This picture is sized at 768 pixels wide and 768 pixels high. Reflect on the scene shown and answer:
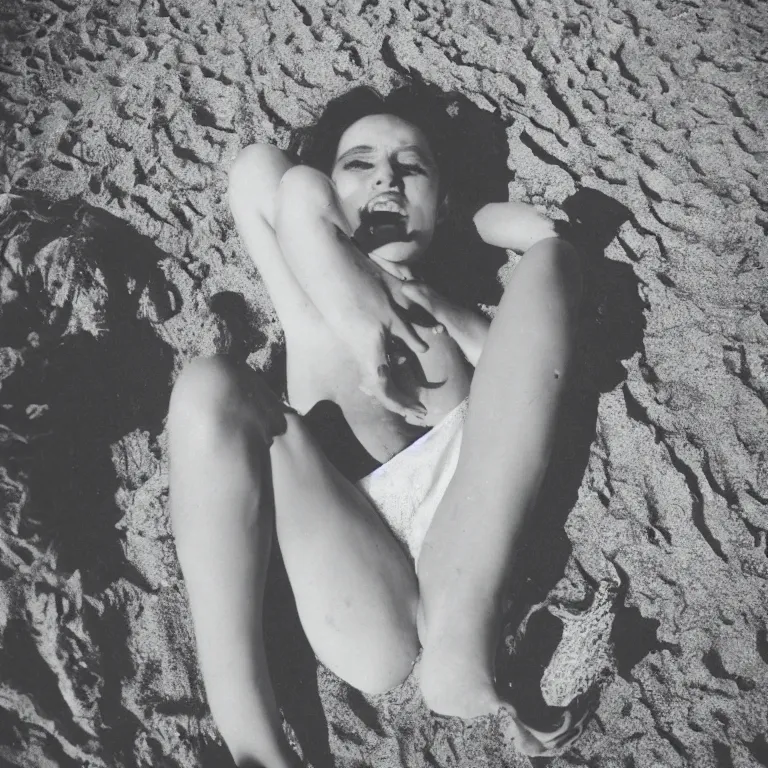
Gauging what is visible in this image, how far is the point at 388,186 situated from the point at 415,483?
36cm

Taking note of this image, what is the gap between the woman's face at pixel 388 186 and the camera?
943 millimetres

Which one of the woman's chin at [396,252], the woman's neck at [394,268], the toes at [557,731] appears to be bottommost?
the toes at [557,731]

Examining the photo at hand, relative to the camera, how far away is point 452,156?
1052 mm

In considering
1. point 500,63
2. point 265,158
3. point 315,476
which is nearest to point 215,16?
point 265,158

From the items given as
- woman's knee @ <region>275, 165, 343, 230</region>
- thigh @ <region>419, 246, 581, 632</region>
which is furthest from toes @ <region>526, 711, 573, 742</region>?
woman's knee @ <region>275, 165, 343, 230</region>

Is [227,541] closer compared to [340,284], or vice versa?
[227,541]

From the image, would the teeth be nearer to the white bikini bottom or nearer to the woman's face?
the woman's face

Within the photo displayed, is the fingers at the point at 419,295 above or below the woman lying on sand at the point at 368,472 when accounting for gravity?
above

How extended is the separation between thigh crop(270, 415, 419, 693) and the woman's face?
275 mm

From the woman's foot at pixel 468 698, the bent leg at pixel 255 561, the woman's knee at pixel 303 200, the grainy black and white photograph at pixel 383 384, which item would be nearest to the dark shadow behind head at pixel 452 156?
the grainy black and white photograph at pixel 383 384

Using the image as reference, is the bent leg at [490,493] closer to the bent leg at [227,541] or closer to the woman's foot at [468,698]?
the woman's foot at [468,698]

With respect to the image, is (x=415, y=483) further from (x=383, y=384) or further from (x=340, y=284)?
(x=340, y=284)

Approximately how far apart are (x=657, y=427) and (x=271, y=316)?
1.60 feet

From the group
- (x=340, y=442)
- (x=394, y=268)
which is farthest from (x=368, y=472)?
(x=394, y=268)
